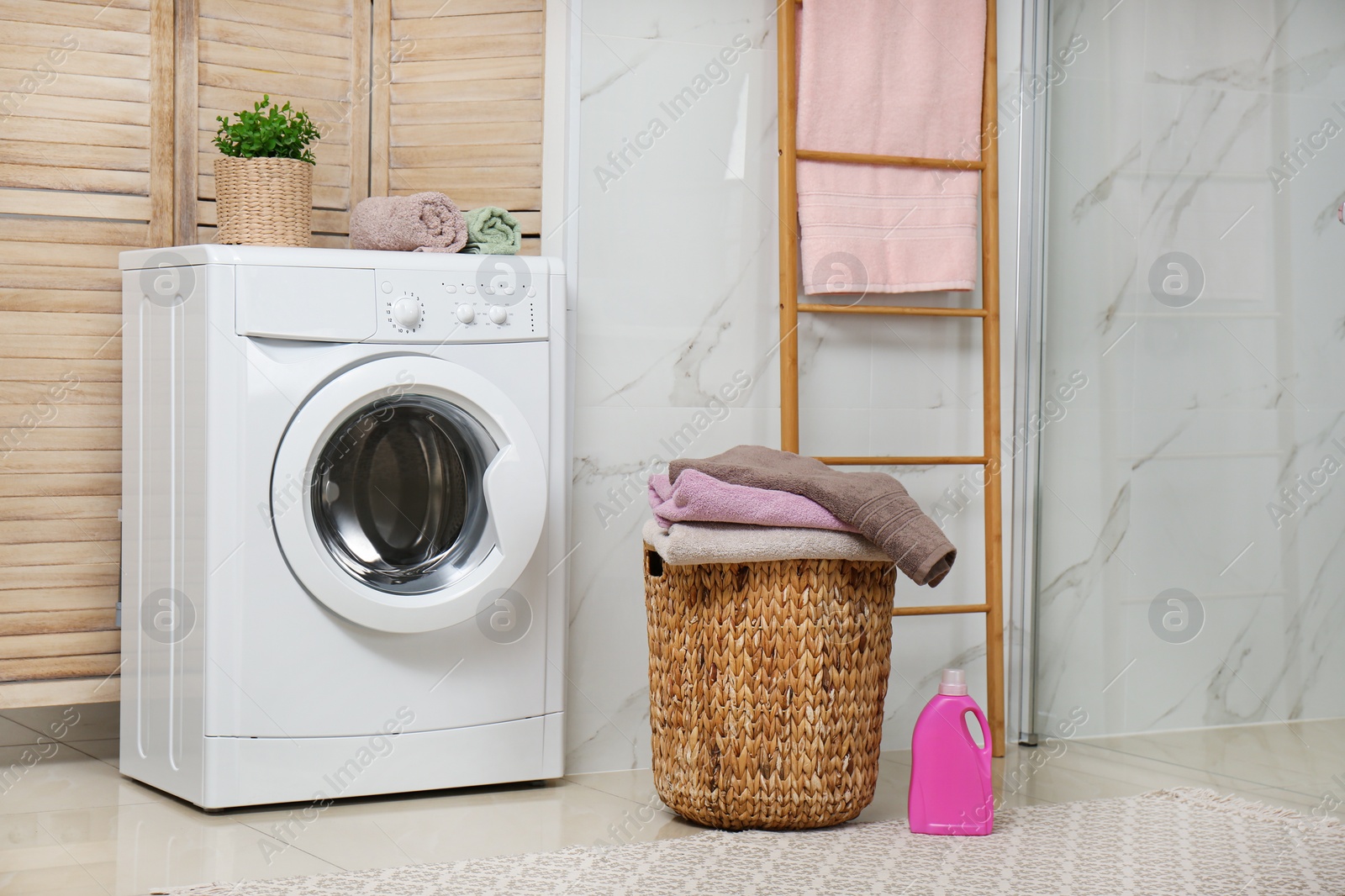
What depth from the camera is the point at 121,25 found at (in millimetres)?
2078

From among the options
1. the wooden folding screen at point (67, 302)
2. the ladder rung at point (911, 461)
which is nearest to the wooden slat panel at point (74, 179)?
the wooden folding screen at point (67, 302)

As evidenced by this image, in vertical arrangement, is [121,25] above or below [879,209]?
above

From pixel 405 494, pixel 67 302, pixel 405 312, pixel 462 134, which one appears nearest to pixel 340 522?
pixel 405 494

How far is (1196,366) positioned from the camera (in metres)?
2.06

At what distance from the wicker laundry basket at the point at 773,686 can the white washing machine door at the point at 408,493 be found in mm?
307

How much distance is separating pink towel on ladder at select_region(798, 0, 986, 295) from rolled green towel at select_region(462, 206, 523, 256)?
56 cm

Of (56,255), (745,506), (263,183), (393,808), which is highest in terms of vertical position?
(263,183)

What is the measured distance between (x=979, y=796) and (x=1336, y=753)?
55cm

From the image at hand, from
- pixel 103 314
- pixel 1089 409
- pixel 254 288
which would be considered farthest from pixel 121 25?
pixel 1089 409

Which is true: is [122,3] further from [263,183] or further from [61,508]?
[61,508]

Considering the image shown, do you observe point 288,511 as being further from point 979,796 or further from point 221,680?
point 979,796

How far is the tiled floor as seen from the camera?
164 cm

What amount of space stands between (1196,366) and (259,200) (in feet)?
5.32

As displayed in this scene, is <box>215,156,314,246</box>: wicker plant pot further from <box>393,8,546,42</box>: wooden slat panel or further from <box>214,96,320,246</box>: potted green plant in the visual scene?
<box>393,8,546,42</box>: wooden slat panel
